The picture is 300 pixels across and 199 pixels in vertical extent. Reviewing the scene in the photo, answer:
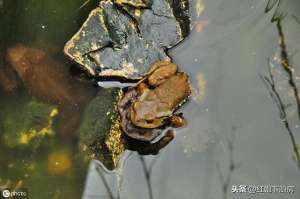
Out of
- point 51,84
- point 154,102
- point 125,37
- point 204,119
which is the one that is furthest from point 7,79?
point 204,119

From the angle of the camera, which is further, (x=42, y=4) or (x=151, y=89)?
(x=42, y=4)

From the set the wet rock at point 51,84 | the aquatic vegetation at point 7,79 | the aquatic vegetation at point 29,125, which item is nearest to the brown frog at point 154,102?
the wet rock at point 51,84

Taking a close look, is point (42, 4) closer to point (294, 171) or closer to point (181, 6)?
point (181, 6)

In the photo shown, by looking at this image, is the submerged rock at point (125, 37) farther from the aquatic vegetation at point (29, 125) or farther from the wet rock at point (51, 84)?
the aquatic vegetation at point (29, 125)

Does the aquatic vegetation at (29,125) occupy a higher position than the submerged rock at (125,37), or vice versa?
the submerged rock at (125,37)

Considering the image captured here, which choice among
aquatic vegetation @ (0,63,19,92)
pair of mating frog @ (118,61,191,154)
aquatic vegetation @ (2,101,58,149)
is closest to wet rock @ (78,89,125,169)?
pair of mating frog @ (118,61,191,154)

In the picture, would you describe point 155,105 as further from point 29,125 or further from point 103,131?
point 29,125

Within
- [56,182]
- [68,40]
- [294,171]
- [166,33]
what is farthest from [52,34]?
[294,171]
